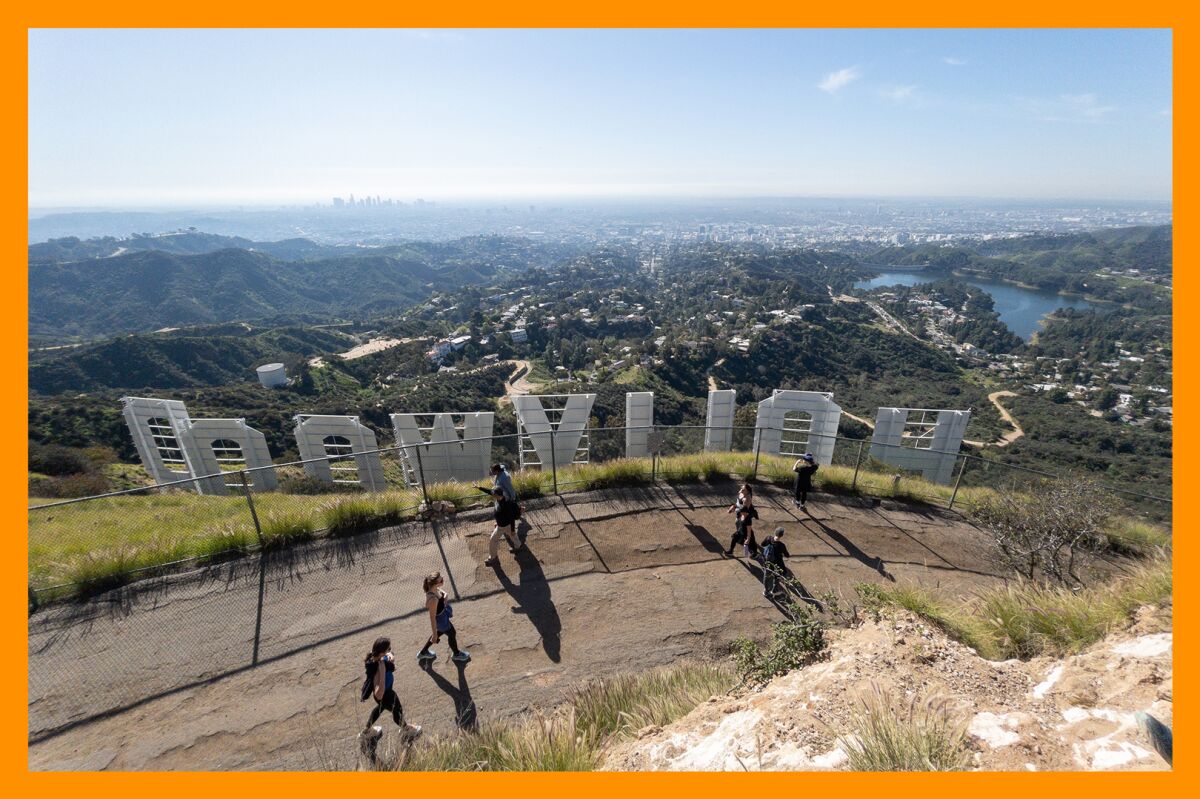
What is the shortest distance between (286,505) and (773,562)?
29.1 feet

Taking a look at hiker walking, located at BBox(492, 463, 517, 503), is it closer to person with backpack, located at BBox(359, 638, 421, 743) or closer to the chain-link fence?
the chain-link fence

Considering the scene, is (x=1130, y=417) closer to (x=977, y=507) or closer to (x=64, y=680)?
(x=977, y=507)

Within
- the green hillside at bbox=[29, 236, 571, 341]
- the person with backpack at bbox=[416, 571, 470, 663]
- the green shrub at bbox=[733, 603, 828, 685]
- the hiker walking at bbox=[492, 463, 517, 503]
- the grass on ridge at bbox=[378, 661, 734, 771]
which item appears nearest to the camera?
the grass on ridge at bbox=[378, 661, 734, 771]

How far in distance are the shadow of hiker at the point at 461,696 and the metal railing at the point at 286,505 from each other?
10.8ft

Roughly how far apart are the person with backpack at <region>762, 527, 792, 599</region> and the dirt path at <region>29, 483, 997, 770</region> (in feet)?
0.85

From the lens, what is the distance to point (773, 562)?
7312 millimetres

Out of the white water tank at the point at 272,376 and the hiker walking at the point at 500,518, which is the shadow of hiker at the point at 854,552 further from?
the white water tank at the point at 272,376

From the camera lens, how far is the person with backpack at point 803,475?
31.0 ft

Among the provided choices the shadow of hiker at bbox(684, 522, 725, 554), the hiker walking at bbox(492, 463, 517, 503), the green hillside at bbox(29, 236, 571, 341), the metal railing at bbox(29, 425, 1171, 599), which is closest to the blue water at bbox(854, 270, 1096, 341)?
the metal railing at bbox(29, 425, 1171, 599)

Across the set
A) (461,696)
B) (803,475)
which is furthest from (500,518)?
(803,475)

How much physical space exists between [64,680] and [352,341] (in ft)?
397

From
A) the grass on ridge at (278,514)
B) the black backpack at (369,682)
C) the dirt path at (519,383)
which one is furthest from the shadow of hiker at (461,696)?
the dirt path at (519,383)

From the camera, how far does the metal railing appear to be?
23.1ft

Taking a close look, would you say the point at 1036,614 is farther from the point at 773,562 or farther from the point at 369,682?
the point at 369,682
